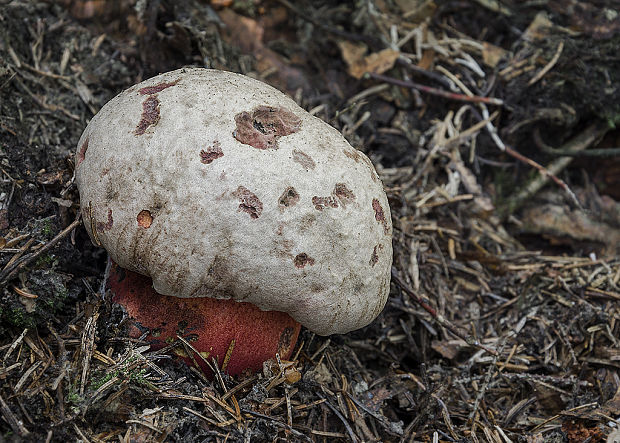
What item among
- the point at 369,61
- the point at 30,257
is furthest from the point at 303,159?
the point at 369,61

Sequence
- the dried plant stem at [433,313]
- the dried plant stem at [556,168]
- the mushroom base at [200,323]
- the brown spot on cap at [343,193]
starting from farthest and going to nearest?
the dried plant stem at [556,168], the dried plant stem at [433,313], the mushroom base at [200,323], the brown spot on cap at [343,193]

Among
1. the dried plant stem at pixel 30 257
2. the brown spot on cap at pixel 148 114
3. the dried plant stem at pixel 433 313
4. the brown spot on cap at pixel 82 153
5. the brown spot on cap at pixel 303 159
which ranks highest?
the brown spot on cap at pixel 303 159

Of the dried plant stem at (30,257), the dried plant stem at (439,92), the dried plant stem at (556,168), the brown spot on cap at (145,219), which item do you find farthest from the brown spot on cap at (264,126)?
the dried plant stem at (556,168)

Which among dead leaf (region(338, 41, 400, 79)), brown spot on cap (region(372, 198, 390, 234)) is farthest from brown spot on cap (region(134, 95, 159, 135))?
dead leaf (region(338, 41, 400, 79))

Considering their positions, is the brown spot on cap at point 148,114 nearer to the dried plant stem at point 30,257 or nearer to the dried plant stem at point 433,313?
the dried plant stem at point 30,257

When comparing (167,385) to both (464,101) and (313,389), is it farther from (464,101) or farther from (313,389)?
(464,101)

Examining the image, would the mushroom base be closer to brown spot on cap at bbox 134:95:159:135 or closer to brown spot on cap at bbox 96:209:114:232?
brown spot on cap at bbox 96:209:114:232

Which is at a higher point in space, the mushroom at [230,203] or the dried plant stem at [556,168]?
the mushroom at [230,203]
